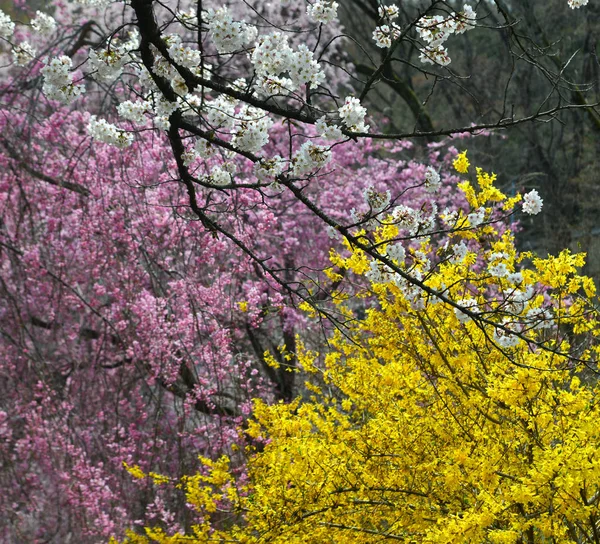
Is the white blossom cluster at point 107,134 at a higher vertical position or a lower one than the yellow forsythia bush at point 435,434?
higher

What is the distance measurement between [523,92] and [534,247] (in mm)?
3169

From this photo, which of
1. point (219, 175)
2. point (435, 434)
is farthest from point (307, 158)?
point (435, 434)

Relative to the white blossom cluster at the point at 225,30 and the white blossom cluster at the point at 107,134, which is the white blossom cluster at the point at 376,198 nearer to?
the white blossom cluster at the point at 225,30

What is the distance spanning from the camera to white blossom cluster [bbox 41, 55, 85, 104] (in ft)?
8.80

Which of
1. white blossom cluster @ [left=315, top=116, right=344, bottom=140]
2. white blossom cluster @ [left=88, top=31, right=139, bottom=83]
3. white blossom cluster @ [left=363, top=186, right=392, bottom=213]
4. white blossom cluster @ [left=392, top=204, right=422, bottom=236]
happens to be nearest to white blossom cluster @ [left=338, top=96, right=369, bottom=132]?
white blossom cluster @ [left=315, top=116, right=344, bottom=140]

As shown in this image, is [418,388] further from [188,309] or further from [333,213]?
[333,213]

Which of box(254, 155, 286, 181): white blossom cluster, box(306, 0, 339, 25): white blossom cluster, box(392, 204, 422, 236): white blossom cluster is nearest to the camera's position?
box(254, 155, 286, 181): white blossom cluster

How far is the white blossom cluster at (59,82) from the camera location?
2684 mm

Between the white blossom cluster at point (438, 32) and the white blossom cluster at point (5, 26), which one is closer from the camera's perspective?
the white blossom cluster at point (438, 32)

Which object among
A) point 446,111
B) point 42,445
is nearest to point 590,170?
point 446,111

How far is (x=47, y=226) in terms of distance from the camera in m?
6.61

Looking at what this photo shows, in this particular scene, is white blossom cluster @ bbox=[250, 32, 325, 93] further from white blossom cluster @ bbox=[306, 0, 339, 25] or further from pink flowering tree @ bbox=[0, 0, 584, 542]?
pink flowering tree @ bbox=[0, 0, 584, 542]

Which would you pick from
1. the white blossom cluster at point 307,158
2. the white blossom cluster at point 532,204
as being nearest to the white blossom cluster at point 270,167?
the white blossom cluster at point 307,158

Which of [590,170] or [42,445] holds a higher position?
[590,170]
